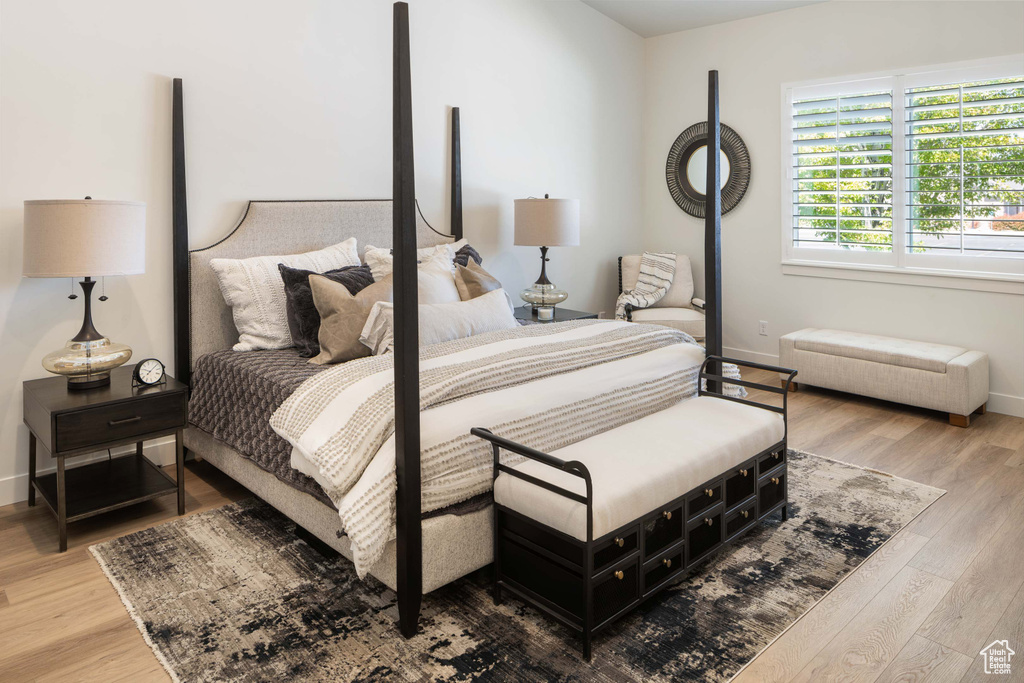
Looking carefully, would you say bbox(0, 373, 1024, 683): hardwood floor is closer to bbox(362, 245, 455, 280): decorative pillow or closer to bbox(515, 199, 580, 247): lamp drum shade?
bbox(362, 245, 455, 280): decorative pillow

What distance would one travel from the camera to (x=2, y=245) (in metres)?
2.84

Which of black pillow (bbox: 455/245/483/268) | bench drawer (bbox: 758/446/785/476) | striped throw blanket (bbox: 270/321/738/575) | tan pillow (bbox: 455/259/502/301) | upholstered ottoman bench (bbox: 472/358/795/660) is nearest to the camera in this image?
upholstered ottoman bench (bbox: 472/358/795/660)

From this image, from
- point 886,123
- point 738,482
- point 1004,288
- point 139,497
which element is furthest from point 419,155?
point 1004,288

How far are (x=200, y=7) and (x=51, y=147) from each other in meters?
0.93

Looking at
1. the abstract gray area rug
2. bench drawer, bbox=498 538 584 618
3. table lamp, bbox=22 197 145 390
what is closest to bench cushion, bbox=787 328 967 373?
the abstract gray area rug

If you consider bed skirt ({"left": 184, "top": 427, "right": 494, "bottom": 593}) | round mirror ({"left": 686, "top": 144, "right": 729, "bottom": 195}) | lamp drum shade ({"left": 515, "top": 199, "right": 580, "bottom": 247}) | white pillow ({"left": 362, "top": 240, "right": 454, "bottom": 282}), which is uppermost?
round mirror ({"left": 686, "top": 144, "right": 729, "bottom": 195})

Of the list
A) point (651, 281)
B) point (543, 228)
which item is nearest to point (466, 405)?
point (543, 228)

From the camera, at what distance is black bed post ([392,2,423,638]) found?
73.5 inches

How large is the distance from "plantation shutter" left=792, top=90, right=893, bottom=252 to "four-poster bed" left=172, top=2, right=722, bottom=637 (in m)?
2.15

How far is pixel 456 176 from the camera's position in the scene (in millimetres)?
4387

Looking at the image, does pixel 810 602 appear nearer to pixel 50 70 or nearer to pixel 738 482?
pixel 738 482

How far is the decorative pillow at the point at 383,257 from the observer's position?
3.48 meters

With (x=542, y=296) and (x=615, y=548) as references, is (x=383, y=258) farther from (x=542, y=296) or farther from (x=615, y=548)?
(x=615, y=548)

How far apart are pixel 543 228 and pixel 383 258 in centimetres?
129
